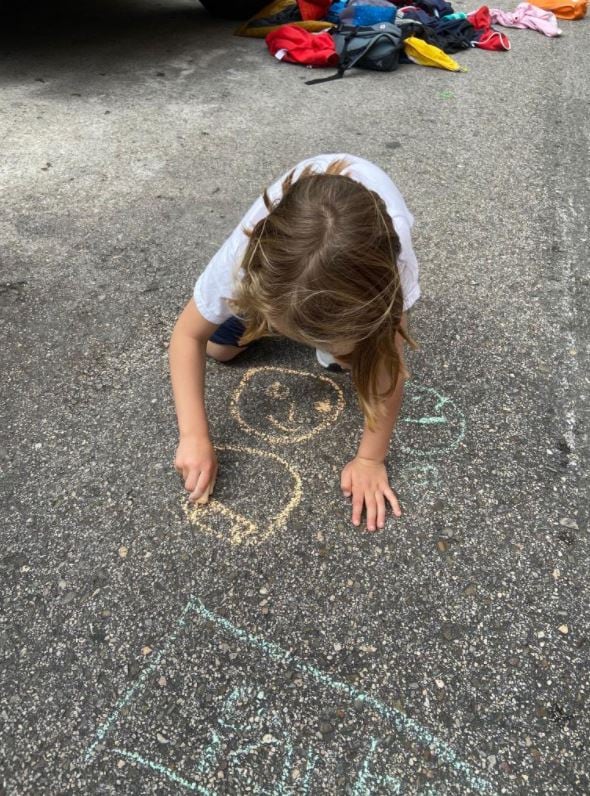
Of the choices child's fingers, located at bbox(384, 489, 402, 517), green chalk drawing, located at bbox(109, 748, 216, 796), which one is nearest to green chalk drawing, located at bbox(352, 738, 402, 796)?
green chalk drawing, located at bbox(109, 748, 216, 796)

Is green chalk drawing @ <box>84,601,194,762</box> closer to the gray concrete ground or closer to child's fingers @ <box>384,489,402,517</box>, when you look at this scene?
the gray concrete ground

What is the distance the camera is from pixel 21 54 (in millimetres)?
4281

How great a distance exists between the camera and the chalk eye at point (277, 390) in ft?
6.13

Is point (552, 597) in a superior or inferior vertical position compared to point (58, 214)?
inferior

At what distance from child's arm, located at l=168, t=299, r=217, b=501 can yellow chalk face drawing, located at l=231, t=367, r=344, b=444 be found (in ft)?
0.67

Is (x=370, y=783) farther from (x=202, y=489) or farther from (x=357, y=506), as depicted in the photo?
(x=202, y=489)

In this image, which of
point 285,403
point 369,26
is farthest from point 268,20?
point 285,403

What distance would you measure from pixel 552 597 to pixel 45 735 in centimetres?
113

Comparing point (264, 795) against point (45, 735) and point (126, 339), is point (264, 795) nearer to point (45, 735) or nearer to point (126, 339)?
point (45, 735)

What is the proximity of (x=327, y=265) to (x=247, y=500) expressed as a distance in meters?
0.72

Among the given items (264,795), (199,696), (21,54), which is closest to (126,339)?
(199,696)

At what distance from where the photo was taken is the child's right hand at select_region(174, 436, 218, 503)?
157 cm

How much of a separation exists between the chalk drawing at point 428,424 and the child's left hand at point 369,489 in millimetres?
161

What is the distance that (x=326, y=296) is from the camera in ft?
3.78
